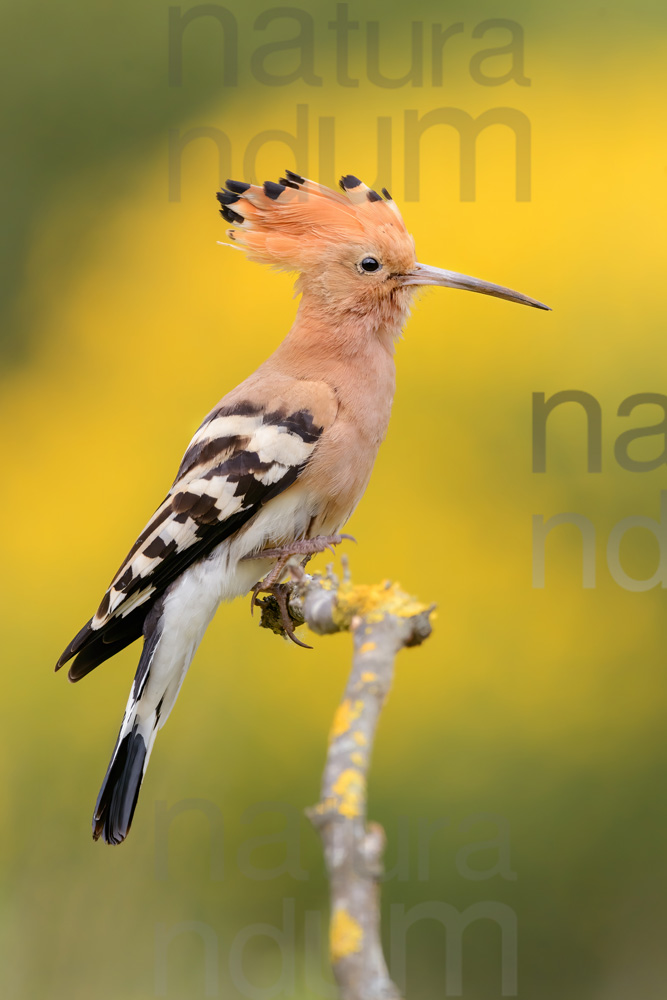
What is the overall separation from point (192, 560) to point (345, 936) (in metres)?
1.07

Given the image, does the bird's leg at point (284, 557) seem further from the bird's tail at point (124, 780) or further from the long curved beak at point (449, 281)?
the long curved beak at point (449, 281)

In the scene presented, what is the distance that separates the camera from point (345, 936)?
0.73 m

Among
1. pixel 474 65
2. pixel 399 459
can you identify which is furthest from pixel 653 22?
pixel 399 459

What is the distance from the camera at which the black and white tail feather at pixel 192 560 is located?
173 centimetres

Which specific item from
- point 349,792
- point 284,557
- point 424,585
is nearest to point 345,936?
point 349,792

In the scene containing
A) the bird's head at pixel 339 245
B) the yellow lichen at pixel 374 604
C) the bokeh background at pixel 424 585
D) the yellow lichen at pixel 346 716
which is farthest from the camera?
the bokeh background at pixel 424 585

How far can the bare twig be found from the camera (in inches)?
28.8

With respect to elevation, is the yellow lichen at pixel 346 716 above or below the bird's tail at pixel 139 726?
below

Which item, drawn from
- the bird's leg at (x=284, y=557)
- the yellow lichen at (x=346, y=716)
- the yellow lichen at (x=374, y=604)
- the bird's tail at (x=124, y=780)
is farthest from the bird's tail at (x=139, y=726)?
the yellow lichen at (x=346, y=716)

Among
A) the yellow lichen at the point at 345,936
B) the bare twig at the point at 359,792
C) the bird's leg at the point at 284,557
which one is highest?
the bird's leg at the point at 284,557

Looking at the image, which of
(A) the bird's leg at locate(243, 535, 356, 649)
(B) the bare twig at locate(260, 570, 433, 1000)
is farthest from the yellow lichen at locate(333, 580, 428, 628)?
(A) the bird's leg at locate(243, 535, 356, 649)

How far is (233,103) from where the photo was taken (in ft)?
11.1

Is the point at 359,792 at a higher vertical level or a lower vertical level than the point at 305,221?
lower

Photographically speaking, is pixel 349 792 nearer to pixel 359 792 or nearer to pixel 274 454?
pixel 359 792
